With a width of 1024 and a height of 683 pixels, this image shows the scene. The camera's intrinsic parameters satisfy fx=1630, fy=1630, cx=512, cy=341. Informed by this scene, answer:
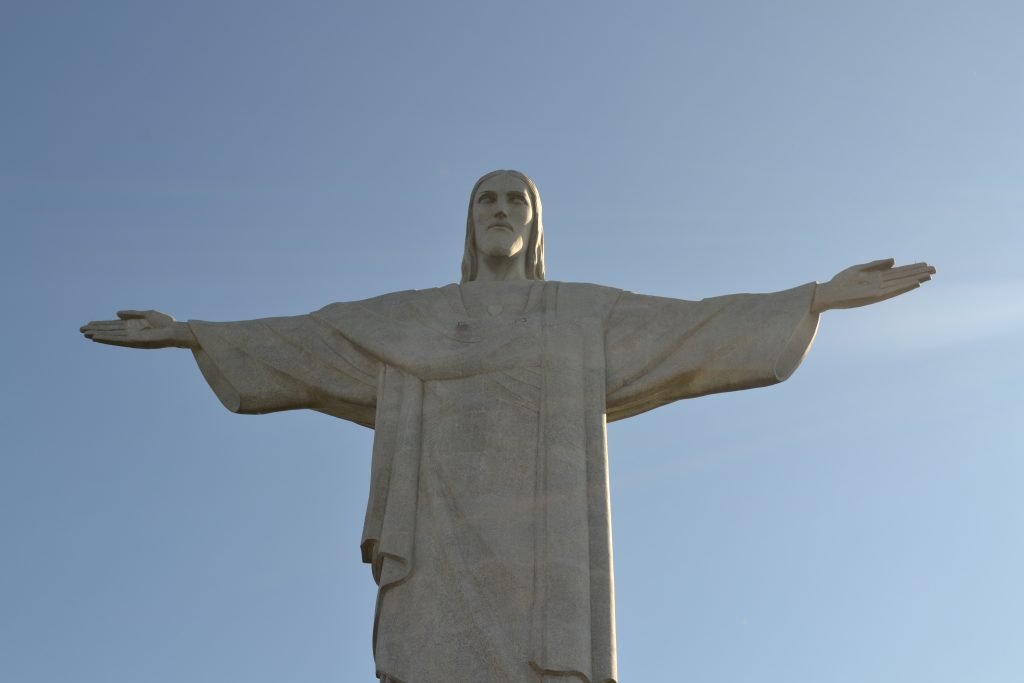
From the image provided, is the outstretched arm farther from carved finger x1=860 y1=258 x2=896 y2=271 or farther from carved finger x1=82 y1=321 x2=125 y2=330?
carved finger x1=82 y1=321 x2=125 y2=330

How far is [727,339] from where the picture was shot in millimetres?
15000

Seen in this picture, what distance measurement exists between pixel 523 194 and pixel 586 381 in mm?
2494

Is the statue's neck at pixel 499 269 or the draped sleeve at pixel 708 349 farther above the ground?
the statue's neck at pixel 499 269

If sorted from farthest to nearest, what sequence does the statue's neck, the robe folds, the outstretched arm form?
the statue's neck < the outstretched arm < the robe folds

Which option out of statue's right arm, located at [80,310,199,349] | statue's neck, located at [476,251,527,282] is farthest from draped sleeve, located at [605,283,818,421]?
statue's right arm, located at [80,310,199,349]

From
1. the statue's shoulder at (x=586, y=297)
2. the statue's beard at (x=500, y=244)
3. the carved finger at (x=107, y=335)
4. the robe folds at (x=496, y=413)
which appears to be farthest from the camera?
the statue's beard at (x=500, y=244)

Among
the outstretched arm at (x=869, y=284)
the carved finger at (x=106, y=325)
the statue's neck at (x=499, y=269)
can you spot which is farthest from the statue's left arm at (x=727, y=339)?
the carved finger at (x=106, y=325)

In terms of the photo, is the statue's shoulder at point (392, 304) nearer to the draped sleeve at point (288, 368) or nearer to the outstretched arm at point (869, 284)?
the draped sleeve at point (288, 368)

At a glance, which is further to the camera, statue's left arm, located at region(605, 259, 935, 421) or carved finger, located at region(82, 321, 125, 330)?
carved finger, located at region(82, 321, 125, 330)

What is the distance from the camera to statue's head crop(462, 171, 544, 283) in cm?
1622

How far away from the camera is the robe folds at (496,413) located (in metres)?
13.4

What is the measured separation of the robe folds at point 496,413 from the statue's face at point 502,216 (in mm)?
459

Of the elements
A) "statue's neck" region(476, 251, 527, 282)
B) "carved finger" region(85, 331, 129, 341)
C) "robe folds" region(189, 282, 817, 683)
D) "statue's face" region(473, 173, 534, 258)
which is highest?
"statue's face" region(473, 173, 534, 258)

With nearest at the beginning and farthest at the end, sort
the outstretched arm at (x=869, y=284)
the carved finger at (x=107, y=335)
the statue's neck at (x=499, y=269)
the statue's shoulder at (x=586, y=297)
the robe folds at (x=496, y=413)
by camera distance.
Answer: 1. the robe folds at (x=496, y=413)
2. the outstretched arm at (x=869, y=284)
3. the statue's shoulder at (x=586, y=297)
4. the carved finger at (x=107, y=335)
5. the statue's neck at (x=499, y=269)
